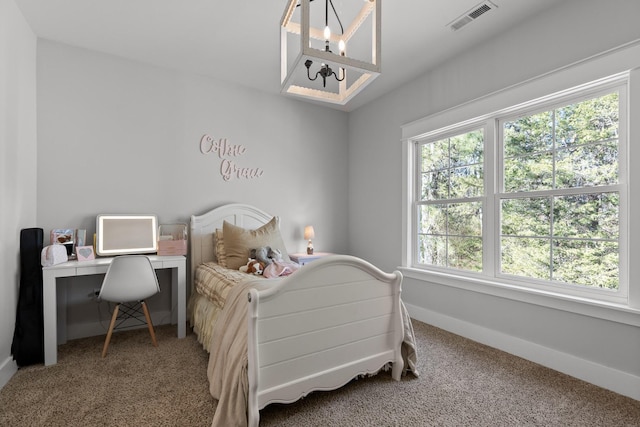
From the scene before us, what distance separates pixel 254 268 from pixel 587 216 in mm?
2507

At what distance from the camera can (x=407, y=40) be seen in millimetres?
2635

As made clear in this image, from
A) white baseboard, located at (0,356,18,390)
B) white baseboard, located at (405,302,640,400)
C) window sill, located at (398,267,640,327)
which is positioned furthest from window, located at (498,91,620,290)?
white baseboard, located at (0,356,18,390)

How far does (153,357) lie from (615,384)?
3139 mm

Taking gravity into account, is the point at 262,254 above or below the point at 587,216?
below

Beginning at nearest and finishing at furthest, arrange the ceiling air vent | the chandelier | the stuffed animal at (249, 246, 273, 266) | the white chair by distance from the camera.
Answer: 1. the chandelier
2. the ceiling air vent
3. the white chair
4. the stuffed animal at (249, 246, 273, 266)

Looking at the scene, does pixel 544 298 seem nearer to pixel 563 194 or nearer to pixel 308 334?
pixel 563 194

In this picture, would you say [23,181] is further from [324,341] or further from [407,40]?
[407,40]

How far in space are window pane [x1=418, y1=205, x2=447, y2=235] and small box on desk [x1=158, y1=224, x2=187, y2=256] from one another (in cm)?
245

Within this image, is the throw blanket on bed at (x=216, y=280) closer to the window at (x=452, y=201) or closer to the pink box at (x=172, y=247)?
the pink box at (x=172, y=247)

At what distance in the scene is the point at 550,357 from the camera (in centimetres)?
222

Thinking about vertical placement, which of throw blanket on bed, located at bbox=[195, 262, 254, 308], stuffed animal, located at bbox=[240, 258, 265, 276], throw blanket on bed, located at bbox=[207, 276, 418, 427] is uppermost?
stuffed animal, located at bbox=[240, 258, 265, 276]

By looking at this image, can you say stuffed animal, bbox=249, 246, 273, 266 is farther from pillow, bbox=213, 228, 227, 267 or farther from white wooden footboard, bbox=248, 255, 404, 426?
white wooden footboard, bbox=248, 255, 404, 426

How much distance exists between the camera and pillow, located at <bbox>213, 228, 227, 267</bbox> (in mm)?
3030

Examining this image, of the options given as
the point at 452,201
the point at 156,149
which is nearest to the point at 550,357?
the point at 452,201
